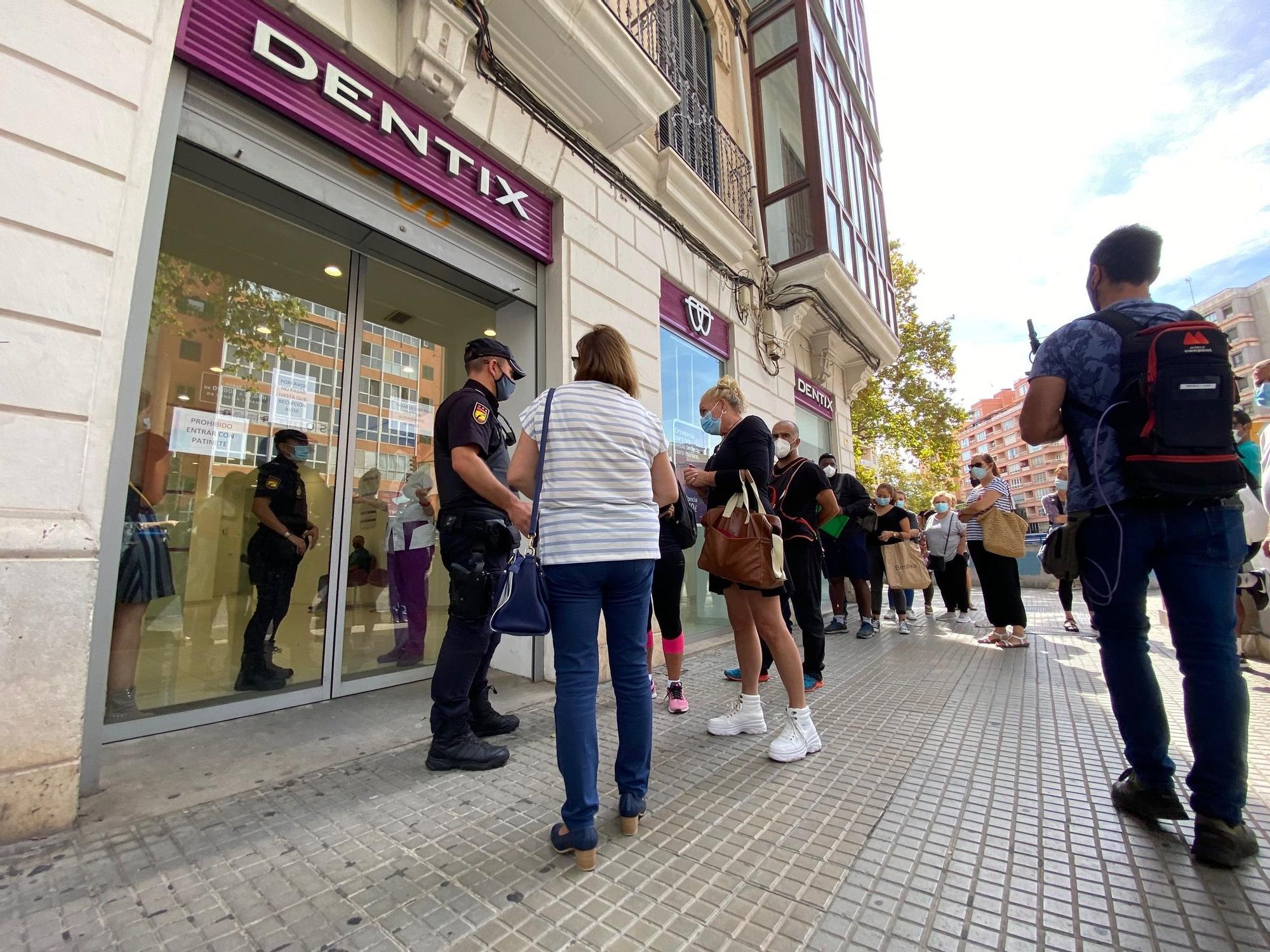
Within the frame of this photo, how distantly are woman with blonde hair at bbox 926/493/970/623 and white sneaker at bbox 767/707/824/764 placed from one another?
510cm

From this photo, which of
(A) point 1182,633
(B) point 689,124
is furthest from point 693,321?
(A) point 1182,633

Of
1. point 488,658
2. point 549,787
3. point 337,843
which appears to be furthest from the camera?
point 488,658

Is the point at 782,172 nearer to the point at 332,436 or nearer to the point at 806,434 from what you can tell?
the point at 806,434

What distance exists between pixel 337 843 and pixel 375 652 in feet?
7.48

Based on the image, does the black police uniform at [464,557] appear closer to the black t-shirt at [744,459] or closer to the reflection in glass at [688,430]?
the black t-shirt at [744,459]

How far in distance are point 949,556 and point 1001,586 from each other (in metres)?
1.50

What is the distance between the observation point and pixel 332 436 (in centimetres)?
380

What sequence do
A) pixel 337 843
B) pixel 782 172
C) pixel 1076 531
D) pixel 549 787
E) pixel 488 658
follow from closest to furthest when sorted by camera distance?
pixel 337 843
pixel 1076 531
pixel 549 787
pixel 488 658
pixel 782 172

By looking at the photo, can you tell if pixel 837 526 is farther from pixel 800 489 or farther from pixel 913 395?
pixel 913 395

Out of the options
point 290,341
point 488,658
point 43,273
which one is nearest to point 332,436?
point 290,341

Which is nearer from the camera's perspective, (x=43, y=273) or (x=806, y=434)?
(x=43, y=273)

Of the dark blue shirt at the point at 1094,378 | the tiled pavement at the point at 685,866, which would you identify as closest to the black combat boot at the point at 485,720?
the tiled pavement at the point at 685,866

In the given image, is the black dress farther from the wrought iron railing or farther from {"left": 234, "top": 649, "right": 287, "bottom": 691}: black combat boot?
the wrought iron railing

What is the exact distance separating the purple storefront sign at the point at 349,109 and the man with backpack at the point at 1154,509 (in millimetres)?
3763
